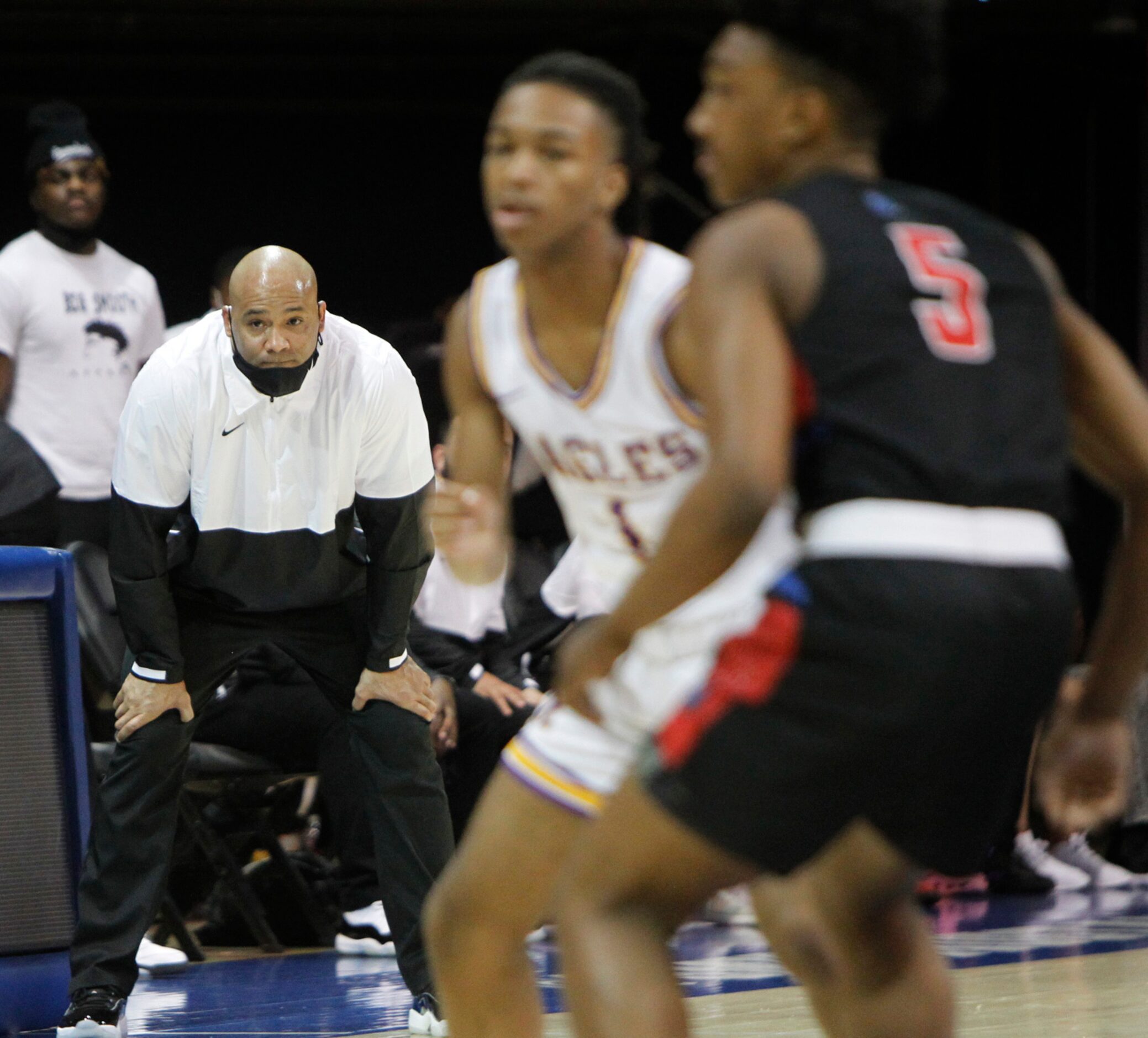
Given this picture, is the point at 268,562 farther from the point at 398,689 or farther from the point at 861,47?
the point at 861,47

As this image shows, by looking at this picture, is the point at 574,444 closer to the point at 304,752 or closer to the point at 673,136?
the point at 304,752

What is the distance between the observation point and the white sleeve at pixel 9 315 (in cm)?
651

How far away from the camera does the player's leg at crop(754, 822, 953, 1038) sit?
2.35 m

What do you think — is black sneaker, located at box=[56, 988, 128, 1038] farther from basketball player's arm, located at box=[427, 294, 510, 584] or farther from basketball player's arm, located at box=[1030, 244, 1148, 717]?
basketball player's arm, located at box=[1030, 244, 1148, 717]

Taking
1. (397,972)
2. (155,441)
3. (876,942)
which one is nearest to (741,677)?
(876,942)

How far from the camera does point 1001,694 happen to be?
209cm

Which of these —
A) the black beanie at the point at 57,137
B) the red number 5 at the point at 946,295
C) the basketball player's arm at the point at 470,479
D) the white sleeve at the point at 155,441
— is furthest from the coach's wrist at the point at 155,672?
the black beanie at the point at 57,137

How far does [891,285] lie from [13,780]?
9.59 ft

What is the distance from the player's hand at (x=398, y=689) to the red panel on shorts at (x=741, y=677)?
2419 millimetres

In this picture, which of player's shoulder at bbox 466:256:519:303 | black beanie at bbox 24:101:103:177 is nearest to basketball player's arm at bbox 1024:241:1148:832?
player's shoulder at bbox 466:256:519:303

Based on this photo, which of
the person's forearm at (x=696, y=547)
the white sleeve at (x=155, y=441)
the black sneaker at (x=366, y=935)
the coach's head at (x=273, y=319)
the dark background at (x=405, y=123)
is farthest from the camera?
the dark background at (x=405, y=123)

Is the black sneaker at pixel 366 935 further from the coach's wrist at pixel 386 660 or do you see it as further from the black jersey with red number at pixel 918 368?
the black jersey with red number at pixel 918 368

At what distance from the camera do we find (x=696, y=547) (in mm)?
2049

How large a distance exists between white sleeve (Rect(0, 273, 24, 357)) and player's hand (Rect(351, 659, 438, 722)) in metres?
2.65
